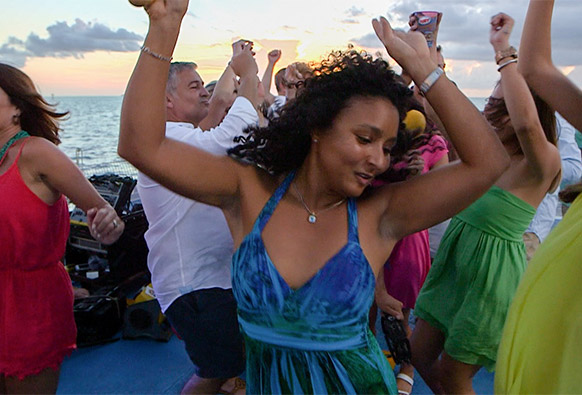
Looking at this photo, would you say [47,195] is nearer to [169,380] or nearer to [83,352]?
[169,380]

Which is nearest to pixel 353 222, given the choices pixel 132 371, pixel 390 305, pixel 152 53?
pixel 152 53

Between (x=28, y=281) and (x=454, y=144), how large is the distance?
196cm

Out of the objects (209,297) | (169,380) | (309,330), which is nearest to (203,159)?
(309,330)

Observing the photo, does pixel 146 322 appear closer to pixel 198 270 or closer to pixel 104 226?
pixel 198 270

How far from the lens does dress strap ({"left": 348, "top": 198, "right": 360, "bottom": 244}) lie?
57.5 inches

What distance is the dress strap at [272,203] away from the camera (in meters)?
1.47

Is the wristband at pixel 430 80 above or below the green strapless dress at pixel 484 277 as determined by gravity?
above

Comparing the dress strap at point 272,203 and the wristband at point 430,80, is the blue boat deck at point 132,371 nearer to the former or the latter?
the dress strap at point 272,203

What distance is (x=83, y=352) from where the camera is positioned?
362 centimetres

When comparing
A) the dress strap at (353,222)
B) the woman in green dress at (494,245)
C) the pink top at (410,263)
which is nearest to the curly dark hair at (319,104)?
the dress strap at (353,222)

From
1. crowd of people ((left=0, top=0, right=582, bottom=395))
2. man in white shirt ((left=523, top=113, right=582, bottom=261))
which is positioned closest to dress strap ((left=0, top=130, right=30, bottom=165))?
crowd of people ((left=0, top=0, right=582, bottom=395))

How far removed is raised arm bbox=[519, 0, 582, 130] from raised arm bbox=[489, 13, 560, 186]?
197 mm

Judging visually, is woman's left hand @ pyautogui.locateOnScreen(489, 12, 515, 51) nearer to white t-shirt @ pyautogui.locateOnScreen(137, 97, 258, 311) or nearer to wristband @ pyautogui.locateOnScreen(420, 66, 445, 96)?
wristband @ pyautogui.locateOnScreen(420, 66, 445, 96)

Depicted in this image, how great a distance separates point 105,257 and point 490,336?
367 cm
